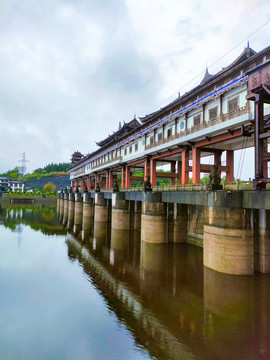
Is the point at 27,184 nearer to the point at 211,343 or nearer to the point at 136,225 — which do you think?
the point at 136,225

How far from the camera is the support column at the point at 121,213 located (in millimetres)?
34781

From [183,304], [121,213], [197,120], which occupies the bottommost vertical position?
[183,304]

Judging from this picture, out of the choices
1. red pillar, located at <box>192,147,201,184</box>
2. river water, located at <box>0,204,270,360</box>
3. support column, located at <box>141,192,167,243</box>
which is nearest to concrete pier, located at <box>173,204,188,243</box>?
support column, located at <box>141,192,167,243</box>

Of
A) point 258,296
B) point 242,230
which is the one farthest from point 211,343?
point 242,230

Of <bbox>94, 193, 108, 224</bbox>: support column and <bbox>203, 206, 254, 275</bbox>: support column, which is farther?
<bbox>94, 193, 108, 224</bbox>: support column

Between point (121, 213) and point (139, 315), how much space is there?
2375cm

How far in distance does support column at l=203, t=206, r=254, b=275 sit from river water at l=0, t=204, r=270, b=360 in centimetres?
68

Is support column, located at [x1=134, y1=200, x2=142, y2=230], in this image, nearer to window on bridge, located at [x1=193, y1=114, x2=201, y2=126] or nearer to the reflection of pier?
window on bridge, located at [x1=193, y1=114, x2=201, y2=126]

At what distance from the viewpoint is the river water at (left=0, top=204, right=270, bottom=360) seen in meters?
8.92

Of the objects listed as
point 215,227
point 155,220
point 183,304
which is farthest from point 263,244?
point 155,220

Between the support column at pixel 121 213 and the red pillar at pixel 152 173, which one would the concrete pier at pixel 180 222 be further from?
the support column at pixel 121 213

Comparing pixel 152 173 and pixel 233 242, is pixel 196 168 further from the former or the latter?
pixel 233 242

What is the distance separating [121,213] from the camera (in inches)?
1377

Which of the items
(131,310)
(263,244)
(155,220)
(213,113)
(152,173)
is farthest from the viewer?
(152,173)
